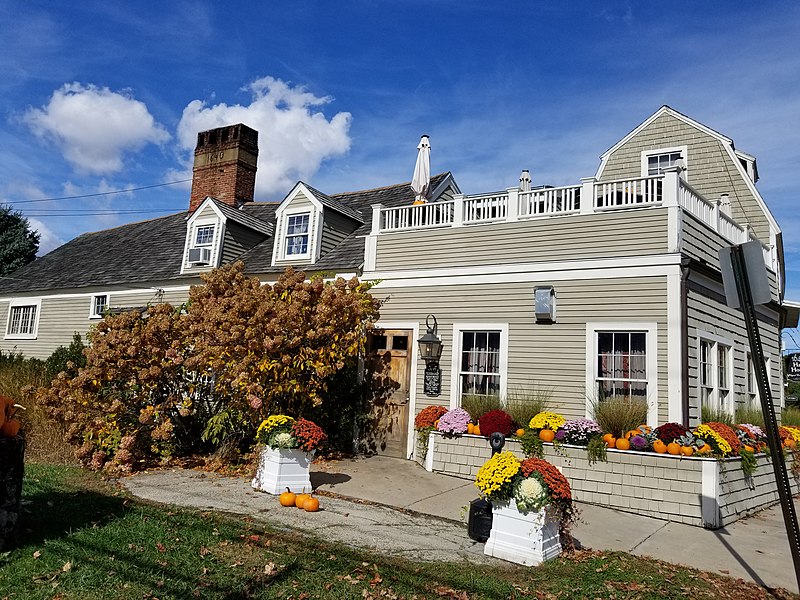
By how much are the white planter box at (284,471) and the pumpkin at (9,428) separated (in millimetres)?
3439

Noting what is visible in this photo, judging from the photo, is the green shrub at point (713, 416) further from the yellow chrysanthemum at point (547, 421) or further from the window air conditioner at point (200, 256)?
the window air conditioner at point (200, 256)

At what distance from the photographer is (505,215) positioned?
464 inches

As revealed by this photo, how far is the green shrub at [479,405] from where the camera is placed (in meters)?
10.9

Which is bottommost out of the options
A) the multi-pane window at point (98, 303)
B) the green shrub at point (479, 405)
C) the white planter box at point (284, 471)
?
the white planter box at point (284, 471)

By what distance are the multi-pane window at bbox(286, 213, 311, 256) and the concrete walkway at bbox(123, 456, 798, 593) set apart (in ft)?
24.7

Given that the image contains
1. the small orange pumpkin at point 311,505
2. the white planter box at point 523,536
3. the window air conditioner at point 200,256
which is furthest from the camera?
the window air conditioner at point 200,256

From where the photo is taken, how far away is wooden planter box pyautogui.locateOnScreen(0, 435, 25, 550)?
516cm

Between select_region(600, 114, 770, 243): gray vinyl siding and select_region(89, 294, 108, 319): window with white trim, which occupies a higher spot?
select_region(600, 114, 770, 243): gray vinyl siding

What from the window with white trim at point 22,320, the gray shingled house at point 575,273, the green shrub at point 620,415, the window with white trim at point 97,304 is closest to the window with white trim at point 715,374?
the gray shingled house at point 575,273

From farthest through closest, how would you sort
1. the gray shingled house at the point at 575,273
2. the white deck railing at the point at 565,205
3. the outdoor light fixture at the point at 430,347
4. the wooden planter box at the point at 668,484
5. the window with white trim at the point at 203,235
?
the window with white trim at the point at 203,235 → the outdoor light fixture at the point at 430,347 → the white deck railing at the point at 565,205 → the gray shingled house at the point at 575,273 → the wooden planter box at the point at 668,484

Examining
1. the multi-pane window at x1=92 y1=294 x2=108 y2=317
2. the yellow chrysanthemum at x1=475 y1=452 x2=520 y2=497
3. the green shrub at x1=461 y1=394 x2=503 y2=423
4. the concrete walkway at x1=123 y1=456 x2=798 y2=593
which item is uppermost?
the multi-pane window at x1=92 y1=294 x2=108 y2=317

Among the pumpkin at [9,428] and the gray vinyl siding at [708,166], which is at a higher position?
the gray vinyl siding at [708,166]

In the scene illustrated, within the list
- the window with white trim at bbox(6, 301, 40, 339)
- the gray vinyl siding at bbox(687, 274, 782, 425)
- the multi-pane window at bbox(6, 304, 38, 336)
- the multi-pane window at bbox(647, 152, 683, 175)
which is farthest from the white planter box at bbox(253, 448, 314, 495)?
the multi-pane window at bbox(6, 304, 38, 336)

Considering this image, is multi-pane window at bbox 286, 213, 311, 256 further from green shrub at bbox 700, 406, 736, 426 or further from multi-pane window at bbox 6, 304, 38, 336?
multi-pane window at bbox 6, 304, 38, 336
